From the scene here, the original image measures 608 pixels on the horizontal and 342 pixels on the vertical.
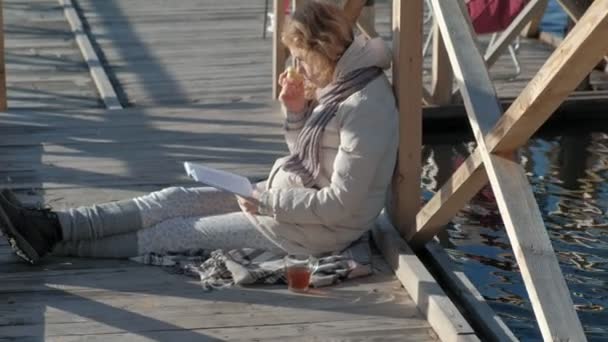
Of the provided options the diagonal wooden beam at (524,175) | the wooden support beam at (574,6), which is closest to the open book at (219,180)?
the diagonal wooden beam at (524,175)

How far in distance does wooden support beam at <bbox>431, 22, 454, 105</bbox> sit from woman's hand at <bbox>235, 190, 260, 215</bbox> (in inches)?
120

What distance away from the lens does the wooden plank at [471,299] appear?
14.4ft

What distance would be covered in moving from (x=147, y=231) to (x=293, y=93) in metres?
0.70

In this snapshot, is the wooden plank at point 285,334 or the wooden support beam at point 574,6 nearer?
the wooden plank at point 285,334

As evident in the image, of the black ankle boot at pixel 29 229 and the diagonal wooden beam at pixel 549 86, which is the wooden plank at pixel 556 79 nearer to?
the diagonal wooden beam at pixel 549 86

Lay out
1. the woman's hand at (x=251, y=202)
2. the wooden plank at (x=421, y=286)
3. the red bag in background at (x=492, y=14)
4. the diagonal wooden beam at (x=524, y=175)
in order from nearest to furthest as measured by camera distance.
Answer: the diagonal wooden beam at (x=524, y=175) → the wooden plank at (x=421, y=286) → the woman's hand at (x=251, y=202) → the red bag in background at (x=492, y=14)

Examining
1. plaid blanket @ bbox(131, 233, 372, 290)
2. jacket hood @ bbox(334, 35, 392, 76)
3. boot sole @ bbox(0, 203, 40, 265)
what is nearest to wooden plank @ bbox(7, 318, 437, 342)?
plaid blanket @ bbox(131, 233, 372, 290)

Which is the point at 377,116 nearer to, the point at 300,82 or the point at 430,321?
the point at 300,82

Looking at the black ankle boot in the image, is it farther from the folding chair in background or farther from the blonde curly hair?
the folding chair in background

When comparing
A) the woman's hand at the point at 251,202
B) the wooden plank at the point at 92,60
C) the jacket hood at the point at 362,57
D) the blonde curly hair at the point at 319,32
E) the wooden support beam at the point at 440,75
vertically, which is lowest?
the wooden plank at the point at 92,60

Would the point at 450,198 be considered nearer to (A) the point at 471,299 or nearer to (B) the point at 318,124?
(A) the point at 471,299

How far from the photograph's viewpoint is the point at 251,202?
190 inches

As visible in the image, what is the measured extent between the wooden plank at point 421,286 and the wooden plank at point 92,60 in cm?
286

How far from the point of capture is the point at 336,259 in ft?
15.7
